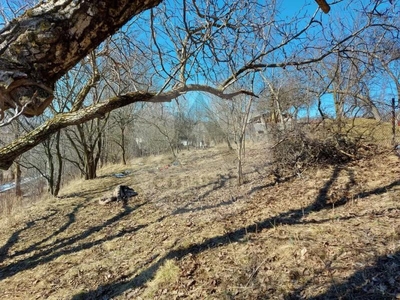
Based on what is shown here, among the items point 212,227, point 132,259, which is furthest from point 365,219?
point 132,259

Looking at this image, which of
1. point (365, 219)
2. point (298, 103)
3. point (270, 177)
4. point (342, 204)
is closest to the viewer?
point (365, 219)

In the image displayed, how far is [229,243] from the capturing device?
10.0 feet

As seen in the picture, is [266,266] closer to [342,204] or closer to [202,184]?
[342,204]

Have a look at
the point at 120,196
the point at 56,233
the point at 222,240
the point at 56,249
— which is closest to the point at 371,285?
the point at 222,240

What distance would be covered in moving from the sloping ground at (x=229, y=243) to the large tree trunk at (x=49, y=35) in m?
2.07

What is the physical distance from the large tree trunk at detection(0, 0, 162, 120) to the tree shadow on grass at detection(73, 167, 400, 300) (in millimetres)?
2305

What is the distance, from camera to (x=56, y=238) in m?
4.64

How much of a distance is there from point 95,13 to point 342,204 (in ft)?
12.2

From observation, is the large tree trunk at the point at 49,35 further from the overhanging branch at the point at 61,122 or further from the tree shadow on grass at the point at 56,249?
the tree shadow on grass at the point at 56,249

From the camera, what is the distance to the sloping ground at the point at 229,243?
220cm

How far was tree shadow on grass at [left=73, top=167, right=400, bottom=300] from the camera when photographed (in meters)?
2.79

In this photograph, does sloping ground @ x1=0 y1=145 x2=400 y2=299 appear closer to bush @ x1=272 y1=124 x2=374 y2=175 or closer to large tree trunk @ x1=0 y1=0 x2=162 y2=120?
bush @ x1=272 y1=124 x2=374 y2=175

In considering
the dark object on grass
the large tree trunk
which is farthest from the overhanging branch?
the dark object on grass

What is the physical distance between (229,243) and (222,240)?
135mm
